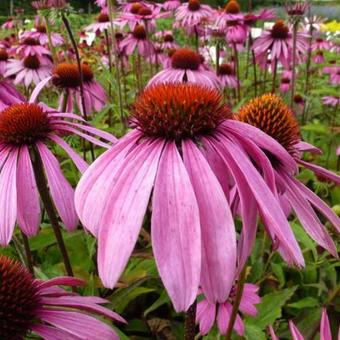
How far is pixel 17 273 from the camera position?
0.69 m

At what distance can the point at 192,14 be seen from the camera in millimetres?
2928

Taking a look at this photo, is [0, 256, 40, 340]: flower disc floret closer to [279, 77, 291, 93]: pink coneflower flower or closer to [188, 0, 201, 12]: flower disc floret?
[188, 0, 201, 12]: flower disc floret

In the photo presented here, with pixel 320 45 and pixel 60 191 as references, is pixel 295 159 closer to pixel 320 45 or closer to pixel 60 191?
pixel 60 191

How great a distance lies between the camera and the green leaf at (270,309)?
42.9 inches

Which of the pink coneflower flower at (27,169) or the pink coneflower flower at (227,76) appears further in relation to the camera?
the pink coneflower flower at (227,76)

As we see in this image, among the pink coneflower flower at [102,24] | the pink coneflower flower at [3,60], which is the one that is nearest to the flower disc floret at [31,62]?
the pink coneflower flower at [3,60]

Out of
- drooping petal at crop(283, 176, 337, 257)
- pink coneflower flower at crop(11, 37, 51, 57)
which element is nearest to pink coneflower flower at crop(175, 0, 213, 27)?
pink coneflower flower at crop(11, 37, 51, 57)

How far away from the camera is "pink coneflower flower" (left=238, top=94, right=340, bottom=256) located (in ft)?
2.26

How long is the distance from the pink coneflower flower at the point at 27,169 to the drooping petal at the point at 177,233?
30 centimetres

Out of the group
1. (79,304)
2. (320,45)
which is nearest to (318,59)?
(320,45)

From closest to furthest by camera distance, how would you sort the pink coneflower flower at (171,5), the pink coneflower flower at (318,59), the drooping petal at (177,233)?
the drooping petal at (177,233)
the pink coneflower flower at (171,5)
the pink coneflower flower at (318,59)

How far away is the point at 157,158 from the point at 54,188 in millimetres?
327

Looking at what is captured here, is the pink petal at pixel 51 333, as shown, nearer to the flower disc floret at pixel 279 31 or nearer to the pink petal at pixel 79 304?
the pink petal at pixel 79 304

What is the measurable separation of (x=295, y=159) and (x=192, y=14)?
230 centimetres
